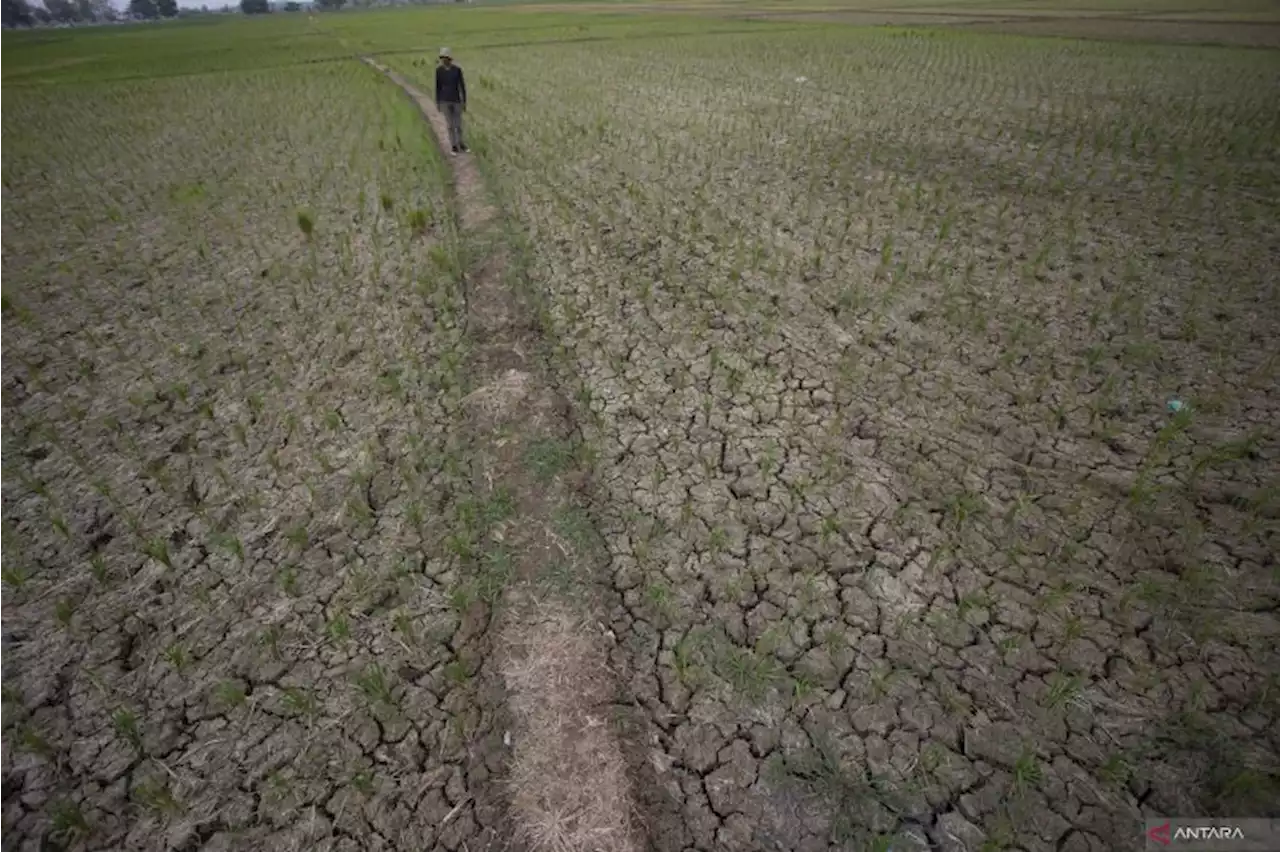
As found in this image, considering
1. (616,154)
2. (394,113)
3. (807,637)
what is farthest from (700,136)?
(807,637)

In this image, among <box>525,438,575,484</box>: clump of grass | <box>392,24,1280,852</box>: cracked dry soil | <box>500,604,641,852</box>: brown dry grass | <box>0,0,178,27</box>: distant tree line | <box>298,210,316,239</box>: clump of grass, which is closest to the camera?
<box>500,604,641,852</box>: brown dry grass

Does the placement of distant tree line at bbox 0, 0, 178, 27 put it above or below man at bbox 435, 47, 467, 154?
above

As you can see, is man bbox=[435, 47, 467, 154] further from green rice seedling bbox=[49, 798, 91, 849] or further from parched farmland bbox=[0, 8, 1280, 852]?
green rice seedling bbox=[49, 798, 91, 849]

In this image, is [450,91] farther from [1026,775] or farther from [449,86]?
[1026,775]

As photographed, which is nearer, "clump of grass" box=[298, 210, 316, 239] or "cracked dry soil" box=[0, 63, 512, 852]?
"cracked dry soil" box=[0, 63, 512, 852]

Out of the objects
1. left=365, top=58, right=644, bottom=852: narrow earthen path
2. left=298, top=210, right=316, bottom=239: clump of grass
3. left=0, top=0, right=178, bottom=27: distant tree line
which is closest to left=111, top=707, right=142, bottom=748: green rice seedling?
left=365, top=58, right=644, bottom=852: narrow earthen path

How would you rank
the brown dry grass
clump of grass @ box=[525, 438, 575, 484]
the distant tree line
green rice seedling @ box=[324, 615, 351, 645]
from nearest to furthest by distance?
the brown dry grass → green rice seedling @ box=[324, 615, 351, 645] → clump of grass @ box=[525, 438, 575, 484] → the distant tree line

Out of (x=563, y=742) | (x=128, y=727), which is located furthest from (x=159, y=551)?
(x=563, y=742)
